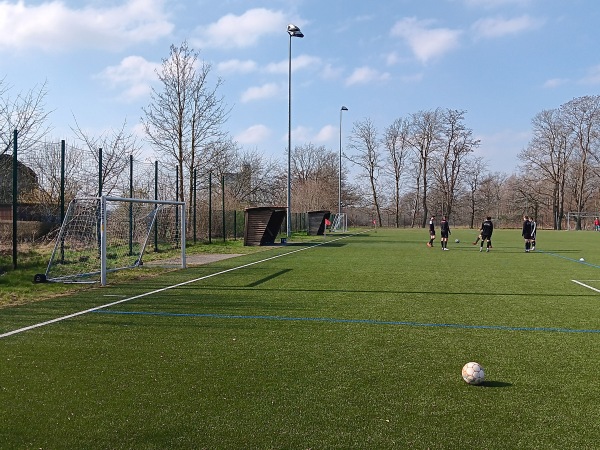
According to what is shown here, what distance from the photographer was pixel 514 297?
10.1m

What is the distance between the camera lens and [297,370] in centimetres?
513

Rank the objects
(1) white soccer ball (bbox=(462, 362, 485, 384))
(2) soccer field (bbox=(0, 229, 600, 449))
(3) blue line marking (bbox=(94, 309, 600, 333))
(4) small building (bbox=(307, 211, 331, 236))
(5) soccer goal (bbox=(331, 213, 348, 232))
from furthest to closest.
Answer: (5) soccer goal (bbox=(331, 213, 348, 232)), (4) small building (bbox=(307, 211, 331, 236)), (3) blue line marking (bbox=(94, 309, 600, 333)), (1) white soccer ball (bbox=(462, 362, 485, 384)), (2) soccer field (bbox=(0, 229, 600, 449))

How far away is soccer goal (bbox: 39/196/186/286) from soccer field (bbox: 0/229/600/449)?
2.30 metres

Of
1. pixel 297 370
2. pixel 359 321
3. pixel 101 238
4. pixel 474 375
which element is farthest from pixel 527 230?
pixel 297 370

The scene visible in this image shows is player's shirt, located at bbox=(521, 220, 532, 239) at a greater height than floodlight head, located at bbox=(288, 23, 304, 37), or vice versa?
floodlight head, located at bbox=(288, 23, 304, 37)

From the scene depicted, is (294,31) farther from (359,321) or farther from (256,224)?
(359,321)

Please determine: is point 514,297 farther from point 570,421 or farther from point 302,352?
point 570,421

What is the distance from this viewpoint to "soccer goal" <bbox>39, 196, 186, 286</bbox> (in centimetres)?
1198

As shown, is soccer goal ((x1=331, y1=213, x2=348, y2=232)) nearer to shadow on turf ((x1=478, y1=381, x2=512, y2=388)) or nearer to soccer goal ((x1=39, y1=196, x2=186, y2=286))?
soccer goal ((x1=39, y1=196, x2=186, y2=286))

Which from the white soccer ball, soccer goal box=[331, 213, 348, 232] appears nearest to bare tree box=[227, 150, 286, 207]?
soccer goal box=[331, 213, 348, 232]

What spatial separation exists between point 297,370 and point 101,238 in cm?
A: 761

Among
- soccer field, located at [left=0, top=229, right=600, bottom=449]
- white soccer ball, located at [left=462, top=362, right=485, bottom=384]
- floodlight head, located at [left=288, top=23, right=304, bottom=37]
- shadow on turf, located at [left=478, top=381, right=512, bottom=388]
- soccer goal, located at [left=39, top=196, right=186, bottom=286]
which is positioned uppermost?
floodlight head, located at [left=288, top=23, right=304, bottom=37]

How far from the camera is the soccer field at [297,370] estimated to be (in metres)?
3.67

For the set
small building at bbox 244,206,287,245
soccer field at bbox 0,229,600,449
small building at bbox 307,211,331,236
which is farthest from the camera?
small building at bbox 307,211,331,236
